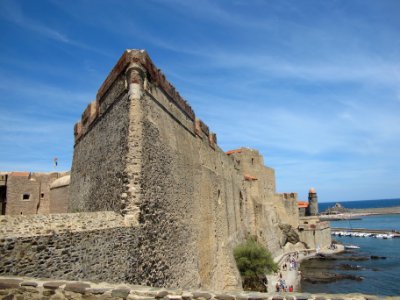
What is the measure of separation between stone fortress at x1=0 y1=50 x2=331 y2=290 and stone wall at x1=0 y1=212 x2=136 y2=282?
2 centimetres

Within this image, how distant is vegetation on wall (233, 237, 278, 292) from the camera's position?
19.6 metres

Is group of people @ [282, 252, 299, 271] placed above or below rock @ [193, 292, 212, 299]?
below

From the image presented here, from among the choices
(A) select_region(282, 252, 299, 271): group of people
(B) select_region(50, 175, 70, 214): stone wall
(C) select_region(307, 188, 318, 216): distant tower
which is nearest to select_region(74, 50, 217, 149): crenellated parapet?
(B) select_region(50, 175, 70, 214): stone wall

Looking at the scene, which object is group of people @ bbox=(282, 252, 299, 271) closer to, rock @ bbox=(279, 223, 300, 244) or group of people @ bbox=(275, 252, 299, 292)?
group of people @ bbox=(275, 252, 299, 292)

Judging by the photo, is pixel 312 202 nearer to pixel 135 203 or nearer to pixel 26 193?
pixel 26 193

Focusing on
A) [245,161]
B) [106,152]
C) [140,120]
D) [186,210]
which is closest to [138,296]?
[140,120]

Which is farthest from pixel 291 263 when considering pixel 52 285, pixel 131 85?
pixel 52 285

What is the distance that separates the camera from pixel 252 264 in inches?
771

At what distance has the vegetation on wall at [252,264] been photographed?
19.6m

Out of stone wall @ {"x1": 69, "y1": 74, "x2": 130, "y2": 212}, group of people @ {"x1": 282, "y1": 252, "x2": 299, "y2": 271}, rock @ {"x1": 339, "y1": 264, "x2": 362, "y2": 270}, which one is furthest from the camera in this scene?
rock @ {"x1": 339, "y1": 264, "x2": 362, "y2": 270}

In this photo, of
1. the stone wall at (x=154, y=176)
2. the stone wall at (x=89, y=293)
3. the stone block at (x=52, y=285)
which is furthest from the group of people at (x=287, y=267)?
the stone block at (x=52, y=285)

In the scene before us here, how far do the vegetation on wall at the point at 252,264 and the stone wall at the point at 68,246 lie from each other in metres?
13.7

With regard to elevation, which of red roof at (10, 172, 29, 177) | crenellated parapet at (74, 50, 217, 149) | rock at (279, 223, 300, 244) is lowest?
rock at (279, 223, 300, 244)

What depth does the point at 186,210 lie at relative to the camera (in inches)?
447
